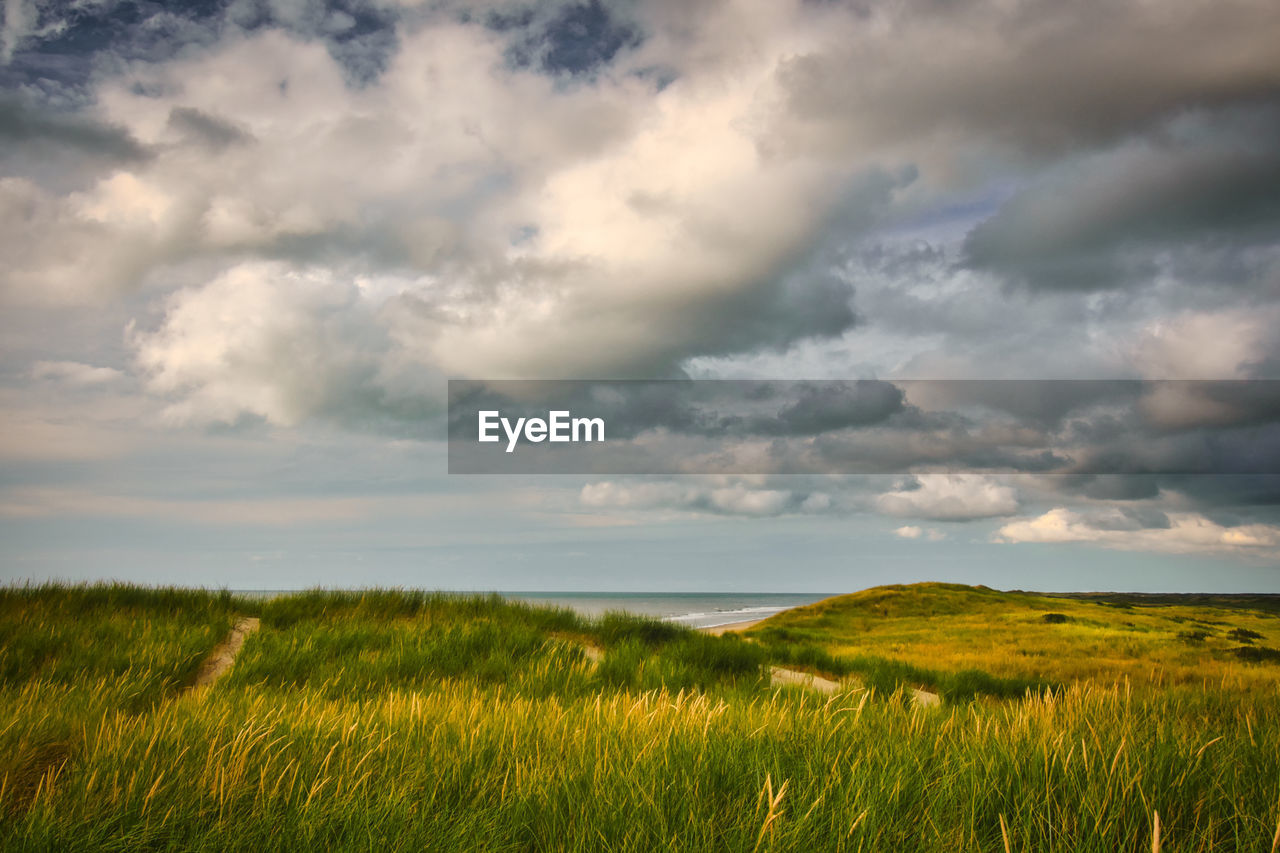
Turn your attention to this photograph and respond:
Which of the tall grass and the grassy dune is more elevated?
the tall grass

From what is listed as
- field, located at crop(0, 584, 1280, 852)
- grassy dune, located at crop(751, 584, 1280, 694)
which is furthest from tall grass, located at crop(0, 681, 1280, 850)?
grassy dune, located at crop(751, 584, 1280, 694)

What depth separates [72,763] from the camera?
286cm

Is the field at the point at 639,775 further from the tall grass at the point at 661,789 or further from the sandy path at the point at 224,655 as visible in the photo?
the sandy path at the point at 224,655

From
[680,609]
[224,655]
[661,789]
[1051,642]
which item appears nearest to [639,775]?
[661,789]

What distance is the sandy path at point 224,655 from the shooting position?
22.5 feet

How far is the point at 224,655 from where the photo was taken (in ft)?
25.2

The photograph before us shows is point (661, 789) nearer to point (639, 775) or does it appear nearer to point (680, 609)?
point (639, 775)

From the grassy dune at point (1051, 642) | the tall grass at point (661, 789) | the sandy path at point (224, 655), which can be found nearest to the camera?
the tall grass at point (661, 789)

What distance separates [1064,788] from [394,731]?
9.27ft

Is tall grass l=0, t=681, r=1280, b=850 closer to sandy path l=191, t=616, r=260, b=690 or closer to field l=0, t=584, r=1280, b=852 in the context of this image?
field l=0, t=584, r=1280, b=852

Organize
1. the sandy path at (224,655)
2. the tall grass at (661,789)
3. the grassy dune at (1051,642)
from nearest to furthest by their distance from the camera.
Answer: the tall grass at (661,789), the sandy path at (224,655), the grassy dune at (1051,642)

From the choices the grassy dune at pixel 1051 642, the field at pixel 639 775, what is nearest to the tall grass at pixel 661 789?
the field at pixel 639 775

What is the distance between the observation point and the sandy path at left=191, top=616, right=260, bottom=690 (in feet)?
22.5

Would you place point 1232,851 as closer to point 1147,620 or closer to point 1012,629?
point 1012,629
